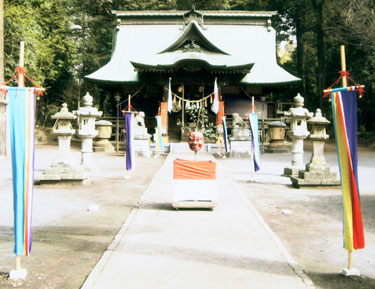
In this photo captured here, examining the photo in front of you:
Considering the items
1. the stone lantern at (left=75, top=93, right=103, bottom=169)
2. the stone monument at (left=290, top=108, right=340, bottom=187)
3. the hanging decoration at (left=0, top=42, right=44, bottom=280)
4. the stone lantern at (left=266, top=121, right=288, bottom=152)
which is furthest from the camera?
the stone lantern at (left=266, top=121, right=288, bottom=152)

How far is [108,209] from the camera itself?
795 centimetres

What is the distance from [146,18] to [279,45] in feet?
62.2

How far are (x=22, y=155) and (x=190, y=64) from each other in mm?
19587

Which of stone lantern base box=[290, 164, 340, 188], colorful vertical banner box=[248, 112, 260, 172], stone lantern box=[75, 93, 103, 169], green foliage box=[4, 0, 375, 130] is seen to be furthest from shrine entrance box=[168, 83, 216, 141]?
stone lantern base box=[290, 164, 340, 188]

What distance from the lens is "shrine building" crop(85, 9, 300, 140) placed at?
79.3ft

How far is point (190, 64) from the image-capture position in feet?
76.6

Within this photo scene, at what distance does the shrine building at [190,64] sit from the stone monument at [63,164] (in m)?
12.0

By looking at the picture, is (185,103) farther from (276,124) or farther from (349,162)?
(349,162)

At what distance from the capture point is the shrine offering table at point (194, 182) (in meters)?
7.62

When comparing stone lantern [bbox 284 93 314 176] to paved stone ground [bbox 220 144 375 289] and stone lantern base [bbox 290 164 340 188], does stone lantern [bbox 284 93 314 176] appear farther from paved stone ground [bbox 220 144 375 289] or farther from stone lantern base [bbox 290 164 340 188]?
stone lantern base [bbox 290 164 340 188]

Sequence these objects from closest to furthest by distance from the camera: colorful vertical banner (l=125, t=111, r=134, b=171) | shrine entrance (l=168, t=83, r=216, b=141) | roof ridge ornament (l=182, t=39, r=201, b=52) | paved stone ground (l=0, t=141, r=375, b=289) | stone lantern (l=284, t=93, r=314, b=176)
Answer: paved stone ground (l=0, t=141, r=375, b=289)
colorful vertical banner (l=125, t=111, r=134, b=171)
stone lantern (l=284, t=93, r=314, b=176)
shrine entrance (l=168, t=83, r=216, b=141)
roof ridge ornament (l=182, t=39, r=201, b=52)

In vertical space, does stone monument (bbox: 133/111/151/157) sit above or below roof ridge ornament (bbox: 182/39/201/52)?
below

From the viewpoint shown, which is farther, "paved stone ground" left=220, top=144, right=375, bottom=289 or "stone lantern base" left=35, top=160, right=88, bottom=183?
"stone lantern base" left=35, top=160, right=88, bottom=183

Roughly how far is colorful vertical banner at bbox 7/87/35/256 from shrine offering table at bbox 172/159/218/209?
137 inches
